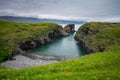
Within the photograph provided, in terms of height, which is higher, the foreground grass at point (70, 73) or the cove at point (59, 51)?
the foreground grass at point (70, 73)

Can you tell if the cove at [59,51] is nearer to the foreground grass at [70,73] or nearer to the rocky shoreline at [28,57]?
the rocky shoreline at [28,57]

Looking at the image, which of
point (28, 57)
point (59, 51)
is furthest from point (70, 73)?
point (59, 51)

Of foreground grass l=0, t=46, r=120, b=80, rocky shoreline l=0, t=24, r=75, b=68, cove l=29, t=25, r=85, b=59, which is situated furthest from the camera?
cove l=29, t=25, r=85, b=59

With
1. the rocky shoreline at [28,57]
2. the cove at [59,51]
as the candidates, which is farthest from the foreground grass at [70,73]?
the cove at [59,51]

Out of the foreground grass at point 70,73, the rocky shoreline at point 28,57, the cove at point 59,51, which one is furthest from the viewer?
the cove at point 59,51

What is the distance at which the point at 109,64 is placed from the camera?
33.7m

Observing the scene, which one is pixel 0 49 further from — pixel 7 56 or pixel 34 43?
pixel 34 43

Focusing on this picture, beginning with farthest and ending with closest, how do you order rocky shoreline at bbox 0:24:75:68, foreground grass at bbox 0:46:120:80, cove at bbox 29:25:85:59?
cove at bbox 29:25:85:59 < rocky shoreline at bbox 0:24:75:68 < foreground grass at bbox 0:46:120:80

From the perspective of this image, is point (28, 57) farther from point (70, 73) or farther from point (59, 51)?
point (70, 73)

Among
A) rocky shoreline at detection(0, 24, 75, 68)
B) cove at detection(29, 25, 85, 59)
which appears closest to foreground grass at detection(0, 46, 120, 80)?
→ rocky shoreline at detection(0, 24, 75, 68)

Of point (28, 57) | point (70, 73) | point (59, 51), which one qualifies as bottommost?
point (59, 51)

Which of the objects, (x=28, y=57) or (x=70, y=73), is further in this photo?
(x=28, y=57)

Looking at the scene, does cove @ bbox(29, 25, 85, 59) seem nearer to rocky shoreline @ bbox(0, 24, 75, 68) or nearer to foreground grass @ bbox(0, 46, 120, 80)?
rocky shoreline @ bbox(0, 24, 75, 68)

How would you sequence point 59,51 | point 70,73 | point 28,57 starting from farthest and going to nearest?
point 59,51
point 28,57
point 70,73
